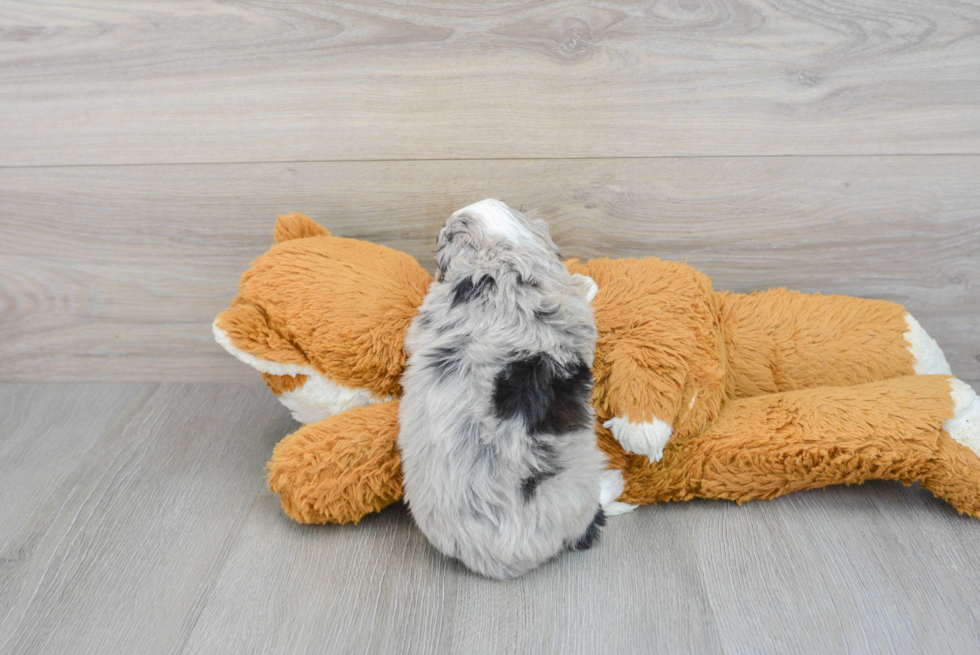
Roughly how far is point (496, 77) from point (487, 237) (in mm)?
377

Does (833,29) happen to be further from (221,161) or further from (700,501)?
(221,161)

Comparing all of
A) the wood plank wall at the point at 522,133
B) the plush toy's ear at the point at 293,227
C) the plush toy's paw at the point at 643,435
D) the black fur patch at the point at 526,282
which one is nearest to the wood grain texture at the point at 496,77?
the wood plank wall at the point at 522,133

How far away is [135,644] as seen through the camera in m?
0.86

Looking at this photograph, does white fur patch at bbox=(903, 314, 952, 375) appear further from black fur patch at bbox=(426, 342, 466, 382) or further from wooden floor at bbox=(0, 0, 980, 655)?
black fur patch at bbox=(426, 342, 466, 382)

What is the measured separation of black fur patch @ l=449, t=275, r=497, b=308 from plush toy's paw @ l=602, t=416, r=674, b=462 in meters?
0.27

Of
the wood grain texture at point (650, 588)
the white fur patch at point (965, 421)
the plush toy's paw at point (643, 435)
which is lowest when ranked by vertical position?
the wood grain texture at point (650, 588)

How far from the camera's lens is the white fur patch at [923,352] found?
1116 millimetres

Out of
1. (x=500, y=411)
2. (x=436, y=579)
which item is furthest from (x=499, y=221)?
(x=436, y=579)

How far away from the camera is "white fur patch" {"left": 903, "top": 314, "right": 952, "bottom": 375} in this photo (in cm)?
112

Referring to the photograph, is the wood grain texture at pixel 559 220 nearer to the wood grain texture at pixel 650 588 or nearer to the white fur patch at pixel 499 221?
the white fur patch at pixel 499 221

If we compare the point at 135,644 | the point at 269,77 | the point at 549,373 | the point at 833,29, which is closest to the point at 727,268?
the point at 833,29

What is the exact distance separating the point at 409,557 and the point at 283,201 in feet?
2.25

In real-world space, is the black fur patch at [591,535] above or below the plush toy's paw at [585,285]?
below

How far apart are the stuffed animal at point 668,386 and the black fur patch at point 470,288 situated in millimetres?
157
